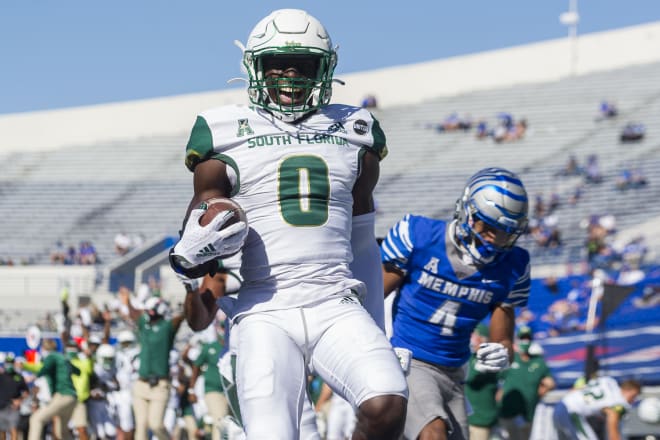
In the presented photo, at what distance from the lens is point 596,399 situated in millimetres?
9102

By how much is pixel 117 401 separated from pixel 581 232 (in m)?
12.7

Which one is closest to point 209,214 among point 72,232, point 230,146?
point 230,146

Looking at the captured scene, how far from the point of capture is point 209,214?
3793 mm

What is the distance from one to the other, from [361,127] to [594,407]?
5497mm

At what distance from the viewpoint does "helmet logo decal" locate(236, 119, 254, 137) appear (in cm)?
403

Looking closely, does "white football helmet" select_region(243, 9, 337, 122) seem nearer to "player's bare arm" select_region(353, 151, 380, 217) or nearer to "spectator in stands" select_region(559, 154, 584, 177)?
"player's bare arm" select_region(353, 151, 380, 217)

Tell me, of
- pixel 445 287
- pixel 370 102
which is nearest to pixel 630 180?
pixel 370 102

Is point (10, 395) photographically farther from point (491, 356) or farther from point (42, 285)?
point (42, 285)

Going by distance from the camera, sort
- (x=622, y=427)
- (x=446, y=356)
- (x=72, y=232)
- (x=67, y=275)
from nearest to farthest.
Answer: (x=446, y=356) < (x=622, y=427) < (x=67, y=275) < (x=72, y=232)

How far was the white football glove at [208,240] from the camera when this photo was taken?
3.74m

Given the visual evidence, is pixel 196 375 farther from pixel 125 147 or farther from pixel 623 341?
pixel 125 147

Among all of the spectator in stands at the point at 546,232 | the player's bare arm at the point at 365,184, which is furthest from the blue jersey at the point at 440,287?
the spectator in stands at the point at 546,232

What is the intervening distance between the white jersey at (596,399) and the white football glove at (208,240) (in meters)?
5.86

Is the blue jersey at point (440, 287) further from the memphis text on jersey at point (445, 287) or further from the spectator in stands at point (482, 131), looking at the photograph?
the spectator in stands at point (482, 131)
